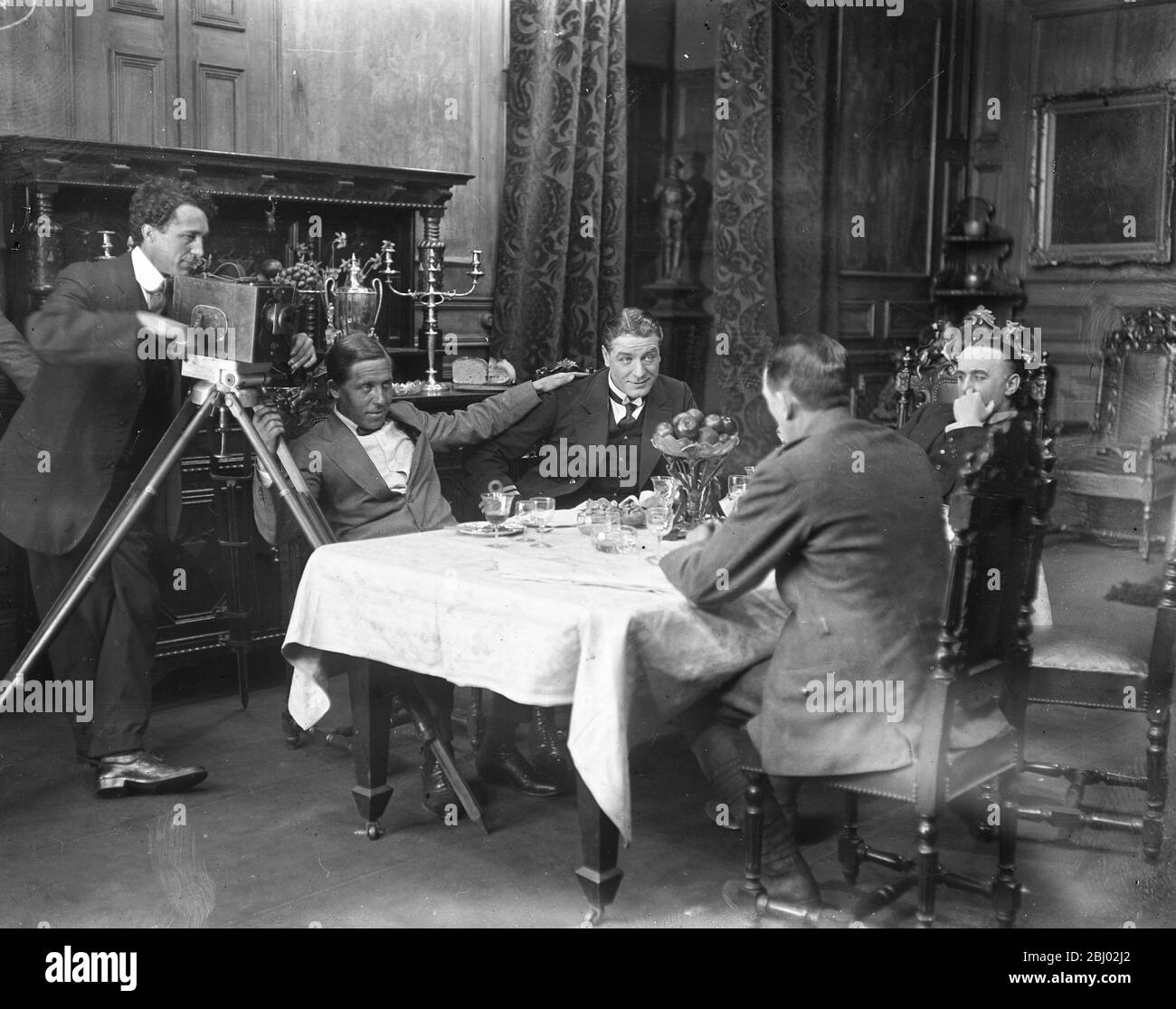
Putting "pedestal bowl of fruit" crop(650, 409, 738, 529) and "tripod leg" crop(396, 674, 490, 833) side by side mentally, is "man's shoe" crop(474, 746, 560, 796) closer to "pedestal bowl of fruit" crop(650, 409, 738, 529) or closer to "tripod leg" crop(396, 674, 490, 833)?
"tripod leg" crop(396, 674, 490, 833)

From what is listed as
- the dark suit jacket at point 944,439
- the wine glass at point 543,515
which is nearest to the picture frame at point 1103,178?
the dark suit jacket at point 944,439

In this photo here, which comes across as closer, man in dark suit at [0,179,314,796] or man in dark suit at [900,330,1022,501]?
man in dark suit at [0,179,314,796]

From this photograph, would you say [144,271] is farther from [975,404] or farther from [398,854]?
[975,404]

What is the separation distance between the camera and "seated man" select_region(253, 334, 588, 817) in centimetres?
367

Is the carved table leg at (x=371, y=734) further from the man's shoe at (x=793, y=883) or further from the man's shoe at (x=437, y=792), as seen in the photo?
the man's shoe at (x=793, y=883)

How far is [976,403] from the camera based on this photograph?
13.6 ft

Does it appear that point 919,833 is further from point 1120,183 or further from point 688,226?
point 1120,183

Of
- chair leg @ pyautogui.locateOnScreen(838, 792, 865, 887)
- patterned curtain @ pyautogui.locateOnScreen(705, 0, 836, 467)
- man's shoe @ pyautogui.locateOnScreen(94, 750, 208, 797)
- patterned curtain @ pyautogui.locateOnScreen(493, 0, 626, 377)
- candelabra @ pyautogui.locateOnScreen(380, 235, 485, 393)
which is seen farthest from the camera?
patterned curtain @ pyautogui.locateOnScreen(705, 0, 836, 467)

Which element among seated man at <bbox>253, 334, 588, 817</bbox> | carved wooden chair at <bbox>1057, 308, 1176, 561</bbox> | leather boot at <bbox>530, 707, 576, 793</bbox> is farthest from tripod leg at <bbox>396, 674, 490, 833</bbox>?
carved wooden chair at <bbox>1057, 308, 1176, 561</bbox>

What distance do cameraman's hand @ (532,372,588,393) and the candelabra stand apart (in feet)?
3.09

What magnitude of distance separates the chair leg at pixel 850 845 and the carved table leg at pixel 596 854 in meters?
0.59

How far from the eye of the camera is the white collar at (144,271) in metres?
3.62

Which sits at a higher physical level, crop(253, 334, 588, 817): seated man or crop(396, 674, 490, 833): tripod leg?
crop(253, 334, 588, 817): seated man
